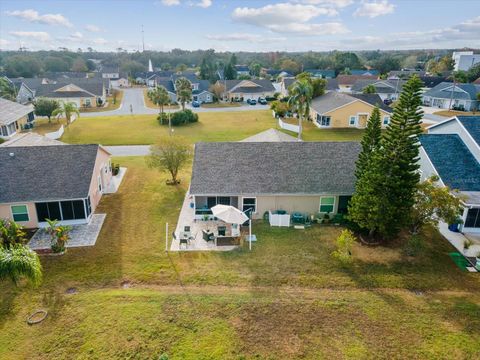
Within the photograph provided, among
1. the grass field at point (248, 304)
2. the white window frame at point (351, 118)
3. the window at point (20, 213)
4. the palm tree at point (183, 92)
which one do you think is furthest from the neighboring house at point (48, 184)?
the white window frame at point (351, 118)

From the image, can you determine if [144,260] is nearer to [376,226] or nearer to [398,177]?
[376,226]

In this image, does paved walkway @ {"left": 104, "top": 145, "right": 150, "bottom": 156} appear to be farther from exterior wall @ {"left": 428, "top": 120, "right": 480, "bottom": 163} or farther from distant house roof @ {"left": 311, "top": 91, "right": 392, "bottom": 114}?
exterior wall @ {"left": 428, "top": 120, "right": 480, "bottom": 163}

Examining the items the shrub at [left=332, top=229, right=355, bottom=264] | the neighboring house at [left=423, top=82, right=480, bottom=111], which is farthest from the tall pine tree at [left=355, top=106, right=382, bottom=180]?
the neighboring house at [left=423, top=82, right=480, bottom=111]

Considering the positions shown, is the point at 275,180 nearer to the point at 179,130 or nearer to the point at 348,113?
the point at 179,130

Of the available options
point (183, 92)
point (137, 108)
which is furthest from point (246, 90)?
point (137, 108)

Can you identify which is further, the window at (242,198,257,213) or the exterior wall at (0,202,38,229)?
the window at (242,198,257,213)

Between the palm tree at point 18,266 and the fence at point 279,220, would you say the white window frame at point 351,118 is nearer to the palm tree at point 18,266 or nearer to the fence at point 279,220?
the fence at point 279,220

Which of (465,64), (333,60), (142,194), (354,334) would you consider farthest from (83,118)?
(465,64)
